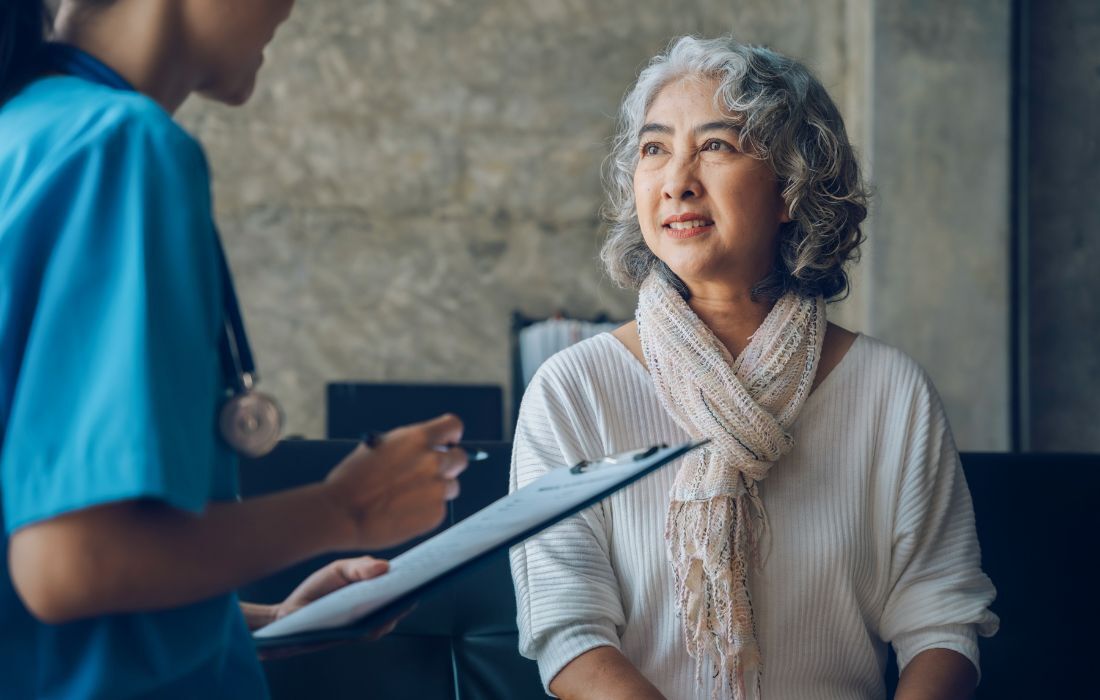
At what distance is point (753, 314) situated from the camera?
6.26 ft

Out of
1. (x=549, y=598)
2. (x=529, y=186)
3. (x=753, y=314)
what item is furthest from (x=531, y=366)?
(x=549, y=598)

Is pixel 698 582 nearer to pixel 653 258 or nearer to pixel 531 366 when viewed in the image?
pixel 653 258

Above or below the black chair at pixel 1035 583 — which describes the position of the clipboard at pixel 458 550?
above

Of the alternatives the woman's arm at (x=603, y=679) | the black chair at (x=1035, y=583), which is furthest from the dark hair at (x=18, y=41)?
the black chair at (x=1035, y=583)

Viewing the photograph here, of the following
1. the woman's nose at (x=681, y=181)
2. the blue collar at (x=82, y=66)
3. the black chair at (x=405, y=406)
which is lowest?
the black chair at (x=405, y=406)

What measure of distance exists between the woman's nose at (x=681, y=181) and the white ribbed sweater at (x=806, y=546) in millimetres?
296

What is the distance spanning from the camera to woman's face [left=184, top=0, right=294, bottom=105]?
31.7 inches

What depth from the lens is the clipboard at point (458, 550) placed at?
2.76ft

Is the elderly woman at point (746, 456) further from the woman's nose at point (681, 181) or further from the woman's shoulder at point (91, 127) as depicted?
the woman's shoulder at point (91, 127)

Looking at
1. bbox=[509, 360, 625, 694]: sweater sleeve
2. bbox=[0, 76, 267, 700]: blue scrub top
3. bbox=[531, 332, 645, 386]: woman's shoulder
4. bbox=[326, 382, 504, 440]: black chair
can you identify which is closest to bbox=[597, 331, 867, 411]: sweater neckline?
bbox=[531, 332, 645, 386]: woman's shoulder

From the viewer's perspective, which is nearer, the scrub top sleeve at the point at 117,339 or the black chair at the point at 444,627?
the scrub top sleeve at the point at 117,339

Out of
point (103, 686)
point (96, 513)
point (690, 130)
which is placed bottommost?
point (103, 686)

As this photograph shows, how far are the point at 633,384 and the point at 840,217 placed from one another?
47cm

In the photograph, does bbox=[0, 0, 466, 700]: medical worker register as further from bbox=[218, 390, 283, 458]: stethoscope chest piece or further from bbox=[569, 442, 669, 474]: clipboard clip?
bbox=[569, 442, 669, 474]: clipboard clip
